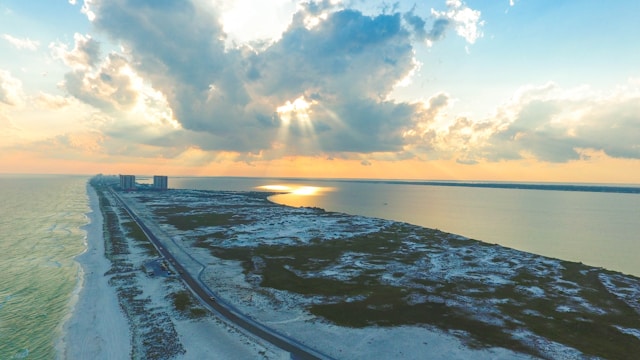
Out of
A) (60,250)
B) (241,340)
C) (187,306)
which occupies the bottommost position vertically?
(60,250)

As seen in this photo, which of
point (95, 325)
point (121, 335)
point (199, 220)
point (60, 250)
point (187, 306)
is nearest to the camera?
point (121, 335)

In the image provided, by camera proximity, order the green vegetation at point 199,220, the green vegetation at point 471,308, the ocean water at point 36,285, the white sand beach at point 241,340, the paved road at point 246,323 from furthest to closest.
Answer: the green vegetation at point 199,220 < the green vegetation at point 471,308 < the ocean water at point 36,285 < the paved road at point 246,323 < the white sand beach at point 241,340

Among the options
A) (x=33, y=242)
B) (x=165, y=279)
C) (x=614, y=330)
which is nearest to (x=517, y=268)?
(x=614, y=330)

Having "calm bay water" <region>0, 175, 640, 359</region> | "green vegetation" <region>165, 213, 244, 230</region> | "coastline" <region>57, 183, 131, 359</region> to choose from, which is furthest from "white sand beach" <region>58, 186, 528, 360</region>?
"green vegetation" <region>165, 213, 244, 230</region>

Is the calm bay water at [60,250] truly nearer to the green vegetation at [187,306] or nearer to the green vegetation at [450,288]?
the green vegetation at [187,306]

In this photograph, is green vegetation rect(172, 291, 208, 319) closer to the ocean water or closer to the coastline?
the coastline

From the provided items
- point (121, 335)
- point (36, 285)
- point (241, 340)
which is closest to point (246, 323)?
point (241, 340)

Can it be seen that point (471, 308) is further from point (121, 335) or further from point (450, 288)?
point (121, 335)

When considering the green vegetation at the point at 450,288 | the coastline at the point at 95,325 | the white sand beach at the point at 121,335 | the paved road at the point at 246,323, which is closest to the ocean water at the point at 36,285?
the coastline at the point at 95,325
